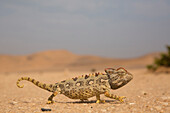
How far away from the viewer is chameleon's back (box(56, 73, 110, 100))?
4836 millimetres

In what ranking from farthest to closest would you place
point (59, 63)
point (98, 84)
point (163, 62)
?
point (59, 63), point (163, 62), point (98, 84)

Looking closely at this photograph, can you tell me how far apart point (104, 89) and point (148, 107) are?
1103mm

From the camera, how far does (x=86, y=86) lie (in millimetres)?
4871

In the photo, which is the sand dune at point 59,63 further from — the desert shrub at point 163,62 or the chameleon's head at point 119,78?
the chameleon's head at point 119,78

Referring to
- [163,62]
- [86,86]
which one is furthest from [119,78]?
[163,62]

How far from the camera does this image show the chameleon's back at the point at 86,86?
484 centimetres

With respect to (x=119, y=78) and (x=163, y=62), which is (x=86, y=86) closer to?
(x=119, y=78)

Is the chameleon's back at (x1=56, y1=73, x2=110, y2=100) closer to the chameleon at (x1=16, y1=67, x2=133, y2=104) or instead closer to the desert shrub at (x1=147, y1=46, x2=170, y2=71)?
the chameleon at (x1=16, y1=67, x2=133, y2=104)

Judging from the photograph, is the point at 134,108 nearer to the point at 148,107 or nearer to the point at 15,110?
the point at 148,107

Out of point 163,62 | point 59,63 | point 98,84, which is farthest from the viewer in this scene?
point 59,63

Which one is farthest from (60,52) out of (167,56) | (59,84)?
(59,84)

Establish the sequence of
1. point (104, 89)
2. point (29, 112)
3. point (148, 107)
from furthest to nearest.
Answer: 1. point (104, 89)
2. point (148, 107)
3. point (29, 112)

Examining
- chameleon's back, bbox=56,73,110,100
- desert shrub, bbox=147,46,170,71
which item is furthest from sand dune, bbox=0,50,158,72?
chameleon's back, bbox=56,73,110,100

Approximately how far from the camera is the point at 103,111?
4.19 metres
